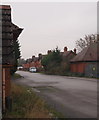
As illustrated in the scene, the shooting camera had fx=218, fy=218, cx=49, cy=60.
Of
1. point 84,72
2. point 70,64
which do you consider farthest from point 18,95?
point 70,64

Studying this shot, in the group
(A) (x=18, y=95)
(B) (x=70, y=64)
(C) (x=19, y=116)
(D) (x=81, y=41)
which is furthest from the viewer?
(D) (x=81, y=41)

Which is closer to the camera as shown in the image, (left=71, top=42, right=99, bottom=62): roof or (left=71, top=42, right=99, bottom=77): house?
(left=71, top=42, right=99, bottom=77): house

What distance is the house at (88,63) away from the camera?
125 ft

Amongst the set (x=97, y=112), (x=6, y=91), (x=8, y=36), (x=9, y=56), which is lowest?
(x=97, y=112)

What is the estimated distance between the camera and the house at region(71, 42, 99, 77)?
3806 cm

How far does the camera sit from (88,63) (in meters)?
39.9

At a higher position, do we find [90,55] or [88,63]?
[90,55]

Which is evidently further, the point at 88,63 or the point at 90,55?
the point at 90,55

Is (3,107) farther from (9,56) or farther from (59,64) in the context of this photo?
(59,64)

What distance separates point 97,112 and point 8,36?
4.56m

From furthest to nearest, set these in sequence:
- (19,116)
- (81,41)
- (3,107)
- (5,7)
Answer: (81,41) < (5,7) < (3,107) < (19,116)

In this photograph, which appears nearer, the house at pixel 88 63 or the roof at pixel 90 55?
the house at pixel 88 63

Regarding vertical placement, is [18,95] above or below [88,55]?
below

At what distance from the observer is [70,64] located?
151 feet
